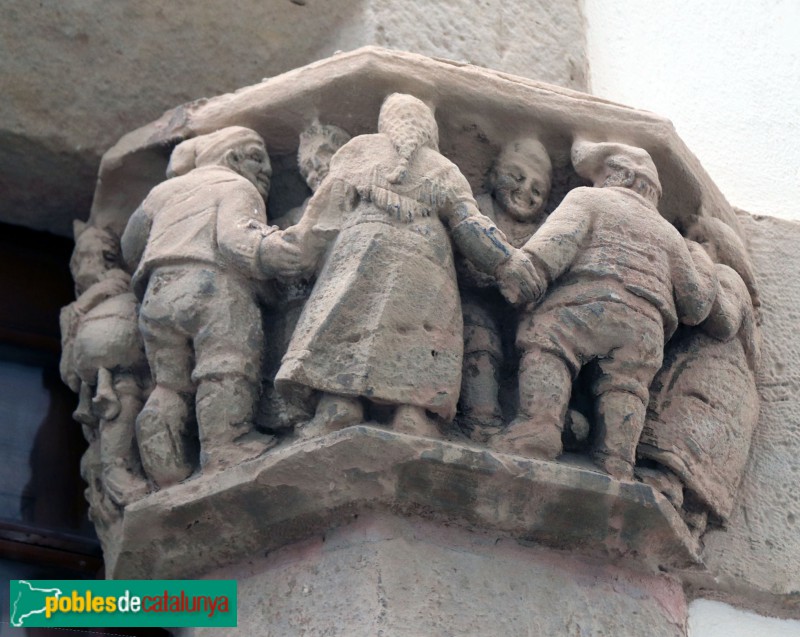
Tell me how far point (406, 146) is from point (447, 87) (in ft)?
0.67

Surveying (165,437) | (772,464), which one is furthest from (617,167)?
(165,437)

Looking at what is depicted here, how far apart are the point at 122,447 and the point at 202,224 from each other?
40 centimetres

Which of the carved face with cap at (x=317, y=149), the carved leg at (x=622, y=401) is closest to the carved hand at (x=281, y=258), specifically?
the carved face with cap at (x=317, y=149)

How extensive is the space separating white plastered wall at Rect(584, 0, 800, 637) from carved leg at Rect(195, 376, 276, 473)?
1.30 m

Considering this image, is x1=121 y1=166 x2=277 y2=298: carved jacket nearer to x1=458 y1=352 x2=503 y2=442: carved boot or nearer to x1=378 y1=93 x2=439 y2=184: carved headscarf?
x1=378 y1=93 x2=439 y2=184: carved headscarf

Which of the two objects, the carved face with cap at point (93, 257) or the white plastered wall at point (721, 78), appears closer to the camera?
the carved face with cap at point (93, 257)

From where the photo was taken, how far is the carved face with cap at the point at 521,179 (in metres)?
2.27

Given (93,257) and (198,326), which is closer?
(198,326)

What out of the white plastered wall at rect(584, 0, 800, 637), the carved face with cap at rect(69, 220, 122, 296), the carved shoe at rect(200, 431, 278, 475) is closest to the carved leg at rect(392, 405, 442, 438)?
the carved shoe at rect(200, 431, 278, 475)

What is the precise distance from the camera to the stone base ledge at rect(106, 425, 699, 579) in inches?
75.7

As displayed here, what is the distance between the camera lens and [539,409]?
6.61 feet

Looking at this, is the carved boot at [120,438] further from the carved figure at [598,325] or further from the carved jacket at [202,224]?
the carved figure at [598,325]

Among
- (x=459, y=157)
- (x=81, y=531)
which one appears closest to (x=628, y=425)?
(x=459, y=157)

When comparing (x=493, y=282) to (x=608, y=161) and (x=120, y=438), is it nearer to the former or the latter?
(x=608, y=161)
